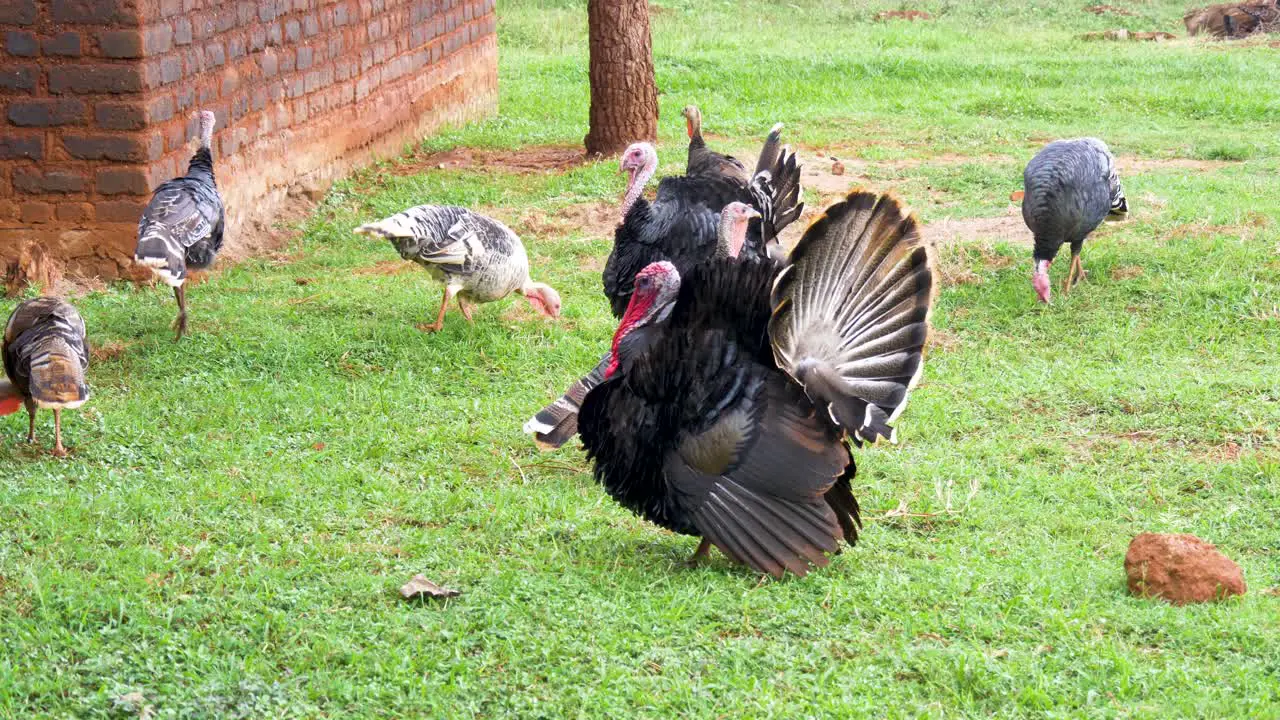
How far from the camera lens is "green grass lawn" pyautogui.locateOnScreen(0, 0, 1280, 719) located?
4.07m

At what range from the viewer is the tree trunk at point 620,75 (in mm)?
12648

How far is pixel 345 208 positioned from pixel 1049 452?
6.94m

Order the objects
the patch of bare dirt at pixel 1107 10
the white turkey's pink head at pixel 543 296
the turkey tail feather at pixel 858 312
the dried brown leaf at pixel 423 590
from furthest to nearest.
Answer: the patch of bare dirt at pixel 1107 10
the white turkey's pink head at pixel 543 296
the turkey tail feather at pixel 858 312
the dried brown leaf at pixel 423 590

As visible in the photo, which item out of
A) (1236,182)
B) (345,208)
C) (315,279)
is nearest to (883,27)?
(1236,182)

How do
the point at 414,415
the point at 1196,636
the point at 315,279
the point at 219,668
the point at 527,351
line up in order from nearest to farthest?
the point at 219,668 < the point at 1196,636 < the point at 414,415 < the point at 527,351 < the point at 315,279

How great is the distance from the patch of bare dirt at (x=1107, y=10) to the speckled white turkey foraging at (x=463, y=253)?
18046mm

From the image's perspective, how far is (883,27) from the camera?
848 inches

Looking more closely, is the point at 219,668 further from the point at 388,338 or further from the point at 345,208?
the point at 345,208

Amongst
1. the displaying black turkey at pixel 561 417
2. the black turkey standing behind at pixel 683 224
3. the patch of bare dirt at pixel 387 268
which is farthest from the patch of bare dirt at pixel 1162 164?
the displaying black turkey at pixel 561 417

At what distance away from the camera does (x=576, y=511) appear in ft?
18.3

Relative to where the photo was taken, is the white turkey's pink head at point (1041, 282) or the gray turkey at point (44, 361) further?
the white turkey's pink head at point (1041, 282)

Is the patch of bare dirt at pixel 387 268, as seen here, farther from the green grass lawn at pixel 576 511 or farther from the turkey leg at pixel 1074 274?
the turkey leg at pixel 1074 274

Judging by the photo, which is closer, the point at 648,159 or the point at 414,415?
the point at 414,415

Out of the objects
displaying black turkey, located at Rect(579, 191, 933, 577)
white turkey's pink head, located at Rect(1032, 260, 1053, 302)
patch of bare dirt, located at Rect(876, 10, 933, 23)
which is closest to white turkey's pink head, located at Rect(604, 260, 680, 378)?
displaying black turkey, located at Rect(579, 191, 933, 577)
